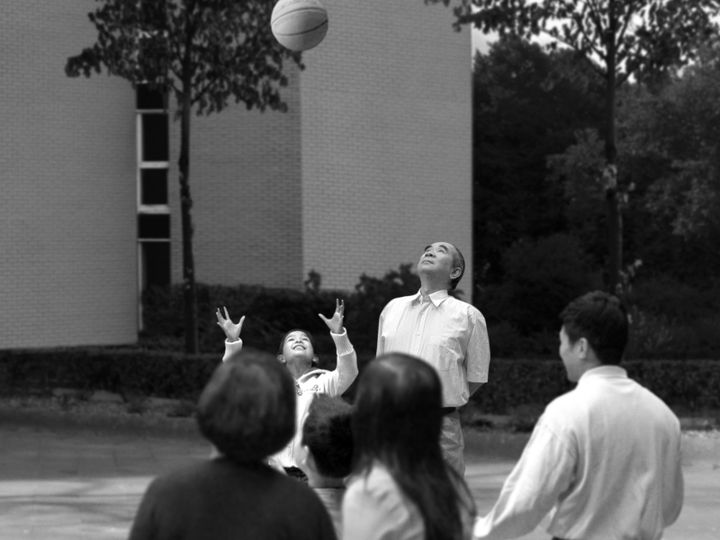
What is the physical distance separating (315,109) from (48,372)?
7.62 m

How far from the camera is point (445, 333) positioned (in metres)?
8.20

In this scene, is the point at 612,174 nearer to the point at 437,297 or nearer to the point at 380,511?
the point at 437,297

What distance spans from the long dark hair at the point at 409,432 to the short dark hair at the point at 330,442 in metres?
1.07

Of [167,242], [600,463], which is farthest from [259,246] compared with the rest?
[600,463]

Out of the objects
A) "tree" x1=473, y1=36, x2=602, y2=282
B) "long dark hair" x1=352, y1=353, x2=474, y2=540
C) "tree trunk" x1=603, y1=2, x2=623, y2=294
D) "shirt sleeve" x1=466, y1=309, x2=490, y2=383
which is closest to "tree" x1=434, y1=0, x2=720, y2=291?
"tree trunk" x1=603, y1=2, x2=623, y2=294

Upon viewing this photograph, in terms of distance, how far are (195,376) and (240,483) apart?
16843 millimetres

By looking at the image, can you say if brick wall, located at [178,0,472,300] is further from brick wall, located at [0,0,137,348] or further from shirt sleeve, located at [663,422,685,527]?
shirt sleeve, located at [663,422,685,527]

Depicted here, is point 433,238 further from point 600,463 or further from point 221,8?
point 600,463

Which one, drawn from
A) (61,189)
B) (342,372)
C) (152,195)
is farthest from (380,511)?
(152,195)

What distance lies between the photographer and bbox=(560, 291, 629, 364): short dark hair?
14.6 ft

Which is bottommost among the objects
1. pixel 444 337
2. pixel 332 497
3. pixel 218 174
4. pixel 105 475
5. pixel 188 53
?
pixel 105 475

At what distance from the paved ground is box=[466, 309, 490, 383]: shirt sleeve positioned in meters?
2.75

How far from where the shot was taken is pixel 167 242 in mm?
27734

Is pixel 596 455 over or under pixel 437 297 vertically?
under
